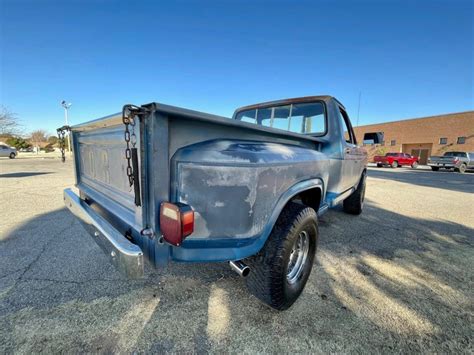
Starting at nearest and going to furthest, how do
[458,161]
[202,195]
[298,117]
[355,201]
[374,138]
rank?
1. [202,195]
2. [298,117]
3. [374,138]
4. [355,201]
5. [458,161]

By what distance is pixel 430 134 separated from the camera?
32.2m

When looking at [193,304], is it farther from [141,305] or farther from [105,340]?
[105,340]

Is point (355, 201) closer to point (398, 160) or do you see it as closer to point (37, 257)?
point (37, 257)

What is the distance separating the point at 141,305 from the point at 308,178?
1902mm

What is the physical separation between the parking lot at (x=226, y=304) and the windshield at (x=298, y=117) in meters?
1.75

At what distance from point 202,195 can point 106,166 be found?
1.27 m

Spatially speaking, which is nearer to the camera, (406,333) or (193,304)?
(406,333)

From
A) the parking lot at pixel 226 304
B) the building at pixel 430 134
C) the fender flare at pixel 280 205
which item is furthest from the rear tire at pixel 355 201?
the building at pixel 430 134

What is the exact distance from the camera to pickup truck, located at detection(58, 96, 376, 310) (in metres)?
1.36

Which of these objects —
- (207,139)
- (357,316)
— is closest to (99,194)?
(207,139)

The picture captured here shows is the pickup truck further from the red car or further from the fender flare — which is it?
the red car

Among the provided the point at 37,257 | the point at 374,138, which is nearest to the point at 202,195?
the point at 37,257

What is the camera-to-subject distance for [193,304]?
211 cm

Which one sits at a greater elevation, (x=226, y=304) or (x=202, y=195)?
(x=202, y=195)
